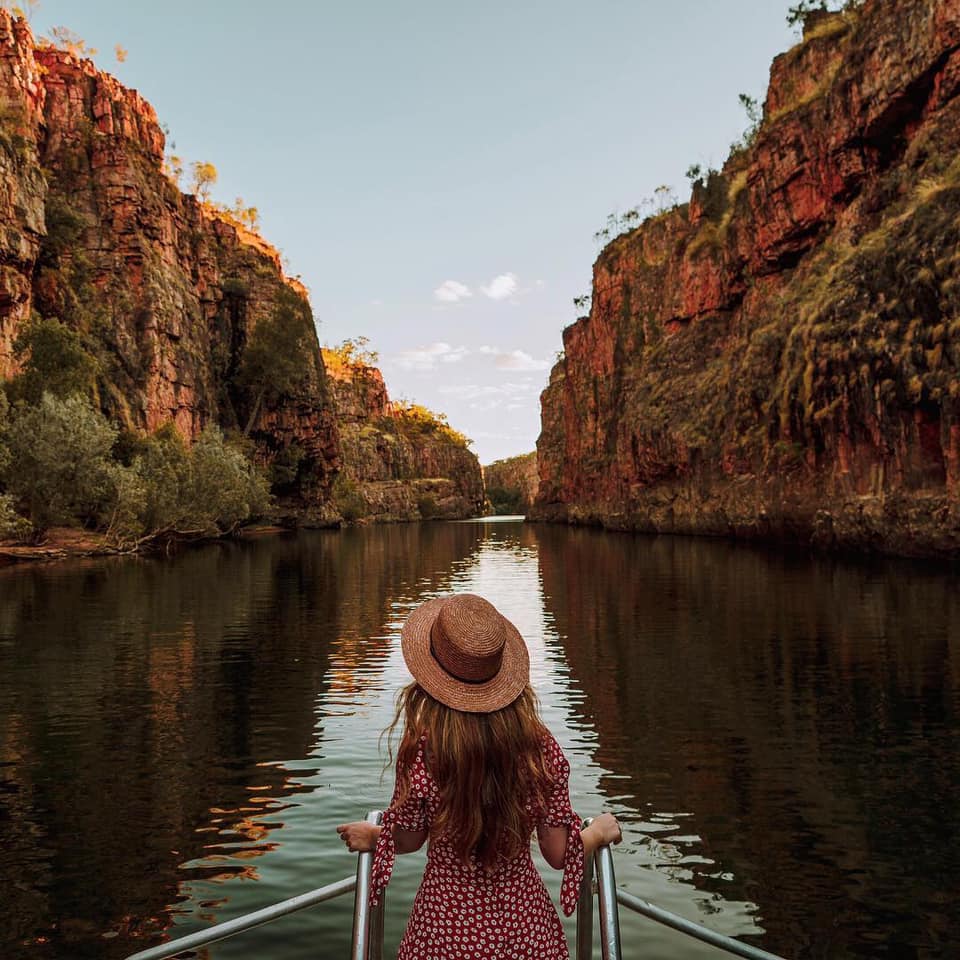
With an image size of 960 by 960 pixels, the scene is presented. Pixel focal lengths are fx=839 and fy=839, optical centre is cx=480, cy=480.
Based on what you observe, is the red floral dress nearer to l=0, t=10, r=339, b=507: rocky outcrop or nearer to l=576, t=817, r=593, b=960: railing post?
l=576, t=817, r=593, b=960: railing post

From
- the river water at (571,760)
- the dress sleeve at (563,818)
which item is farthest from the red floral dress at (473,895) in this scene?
the river water at (571,760)

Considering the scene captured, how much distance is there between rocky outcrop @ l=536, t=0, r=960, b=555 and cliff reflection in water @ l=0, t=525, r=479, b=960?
24.0 metres

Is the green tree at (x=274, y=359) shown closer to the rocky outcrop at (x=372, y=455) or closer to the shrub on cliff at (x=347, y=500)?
the shrub on cliff at (x=347, y=500)

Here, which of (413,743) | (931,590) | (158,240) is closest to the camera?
(413,743)

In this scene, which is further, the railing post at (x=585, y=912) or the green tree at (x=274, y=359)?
the green tree at (x=274, y=359)

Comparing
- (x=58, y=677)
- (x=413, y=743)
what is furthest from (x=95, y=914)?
(x=58, y=677)

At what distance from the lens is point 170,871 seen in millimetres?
7523

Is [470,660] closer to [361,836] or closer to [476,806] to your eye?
[476,806]

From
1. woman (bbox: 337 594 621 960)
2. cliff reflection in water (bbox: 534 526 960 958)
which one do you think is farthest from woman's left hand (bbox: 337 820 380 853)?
cliff reflection in water (bbox: 534 526 960 958)

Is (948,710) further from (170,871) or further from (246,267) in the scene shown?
(246,267)

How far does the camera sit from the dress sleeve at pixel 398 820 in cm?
342

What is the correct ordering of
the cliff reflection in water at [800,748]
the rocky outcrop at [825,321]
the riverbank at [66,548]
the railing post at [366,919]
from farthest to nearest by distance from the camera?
the riverbank at [66,548]
the rocky outcrop at [825,321]
the cliff reflection in water at [800,748]
the railing post at [366,919]

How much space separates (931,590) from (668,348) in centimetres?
5896

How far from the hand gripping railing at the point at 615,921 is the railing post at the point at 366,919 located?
0.86 m
